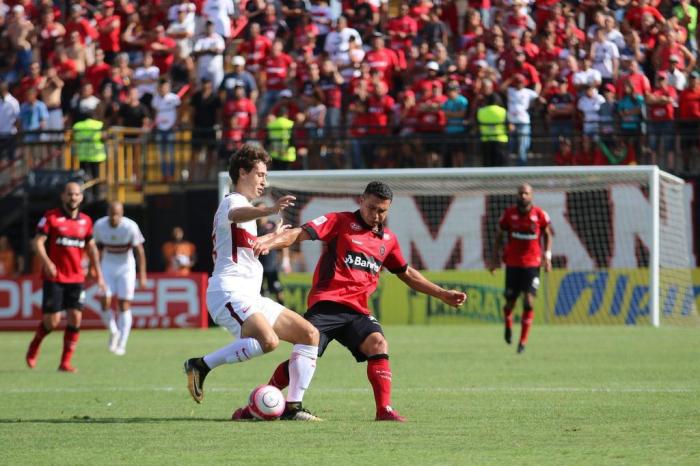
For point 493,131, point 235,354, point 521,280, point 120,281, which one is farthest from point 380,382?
point 493,131

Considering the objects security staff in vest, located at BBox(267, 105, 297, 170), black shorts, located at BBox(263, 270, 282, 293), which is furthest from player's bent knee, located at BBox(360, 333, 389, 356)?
security staff in vest, located at BBox(267, 105, 297, 170)

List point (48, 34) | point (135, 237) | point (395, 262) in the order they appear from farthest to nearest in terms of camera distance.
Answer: point (48, 34), point (135, 237), point (395, 262)

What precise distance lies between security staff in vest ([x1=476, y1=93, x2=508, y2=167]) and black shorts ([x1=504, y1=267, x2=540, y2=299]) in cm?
535

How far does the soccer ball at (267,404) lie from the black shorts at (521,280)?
9.02 metres

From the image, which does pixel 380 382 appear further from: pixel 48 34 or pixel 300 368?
pixel 48 34

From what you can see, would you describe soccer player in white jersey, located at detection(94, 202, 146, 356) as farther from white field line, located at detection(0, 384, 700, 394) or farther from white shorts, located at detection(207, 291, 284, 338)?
white shorts, located at detection(207, 291, 284, 338)

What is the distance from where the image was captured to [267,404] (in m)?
9.80

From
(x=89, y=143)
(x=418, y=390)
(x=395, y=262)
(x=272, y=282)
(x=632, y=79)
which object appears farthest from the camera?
(x=89, y=143)

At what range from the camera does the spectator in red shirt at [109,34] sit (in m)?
28.4

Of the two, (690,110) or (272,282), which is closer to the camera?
A: (690,110)

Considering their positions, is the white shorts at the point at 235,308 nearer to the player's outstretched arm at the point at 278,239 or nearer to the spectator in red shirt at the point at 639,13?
the player's outstretched arm at the point at 278,239

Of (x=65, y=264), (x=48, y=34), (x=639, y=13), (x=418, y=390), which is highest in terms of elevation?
(x=639, y=13)

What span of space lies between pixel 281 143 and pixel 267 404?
50.4 ft

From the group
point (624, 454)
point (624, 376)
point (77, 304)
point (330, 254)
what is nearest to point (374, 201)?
point (330, 254)
